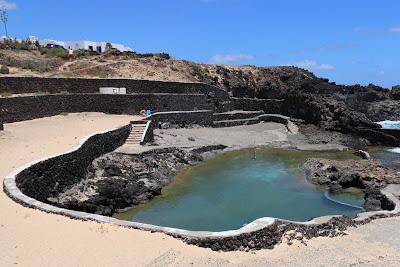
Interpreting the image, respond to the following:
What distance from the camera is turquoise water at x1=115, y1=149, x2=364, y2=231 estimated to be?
1637 centimetres

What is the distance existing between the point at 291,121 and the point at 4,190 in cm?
3023

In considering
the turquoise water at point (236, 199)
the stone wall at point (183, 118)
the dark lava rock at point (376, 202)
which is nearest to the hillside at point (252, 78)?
the stone wall at point (183, 118)

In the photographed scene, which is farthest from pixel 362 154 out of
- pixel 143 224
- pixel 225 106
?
pixel 143 224

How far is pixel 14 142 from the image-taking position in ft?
60.4

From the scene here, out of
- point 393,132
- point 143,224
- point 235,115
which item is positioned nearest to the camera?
point 143,224

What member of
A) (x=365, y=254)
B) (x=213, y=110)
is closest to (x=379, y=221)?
(x=365, y=254)

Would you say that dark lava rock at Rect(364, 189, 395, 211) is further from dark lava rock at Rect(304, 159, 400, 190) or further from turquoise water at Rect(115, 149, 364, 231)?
dark lava rock at Rect(304, 159, 400, 190)

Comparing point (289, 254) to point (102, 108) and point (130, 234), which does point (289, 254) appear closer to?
point (130, 234)

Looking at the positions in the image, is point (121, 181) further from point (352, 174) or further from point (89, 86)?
point (89, 86)

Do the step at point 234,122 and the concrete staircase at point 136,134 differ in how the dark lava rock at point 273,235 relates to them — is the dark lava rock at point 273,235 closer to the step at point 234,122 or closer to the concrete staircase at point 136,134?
the concrete staircase at point 136,134

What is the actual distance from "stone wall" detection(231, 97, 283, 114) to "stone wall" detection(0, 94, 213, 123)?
238 inches

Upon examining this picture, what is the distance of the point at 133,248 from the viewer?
8977 mm

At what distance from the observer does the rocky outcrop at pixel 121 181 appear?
16.3 m

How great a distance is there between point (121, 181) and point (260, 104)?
2683 cm
